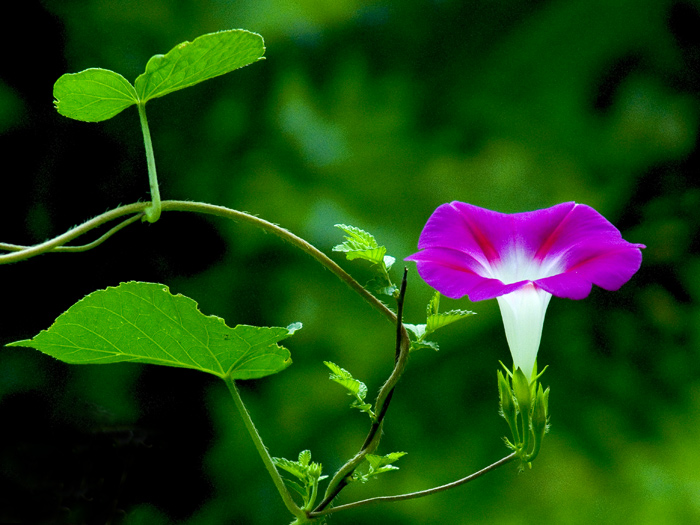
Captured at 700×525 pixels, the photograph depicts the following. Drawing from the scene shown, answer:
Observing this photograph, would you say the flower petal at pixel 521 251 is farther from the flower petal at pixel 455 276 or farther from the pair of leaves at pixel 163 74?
the pair of leaves at pixel 163 74

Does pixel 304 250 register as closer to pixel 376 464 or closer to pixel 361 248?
pixel 361 248

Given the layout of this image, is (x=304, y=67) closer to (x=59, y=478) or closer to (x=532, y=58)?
(x=532, y=58)

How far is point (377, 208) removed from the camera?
3.75 feet

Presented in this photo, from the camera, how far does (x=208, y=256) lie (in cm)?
111

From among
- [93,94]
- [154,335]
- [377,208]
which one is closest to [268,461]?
[154,335]

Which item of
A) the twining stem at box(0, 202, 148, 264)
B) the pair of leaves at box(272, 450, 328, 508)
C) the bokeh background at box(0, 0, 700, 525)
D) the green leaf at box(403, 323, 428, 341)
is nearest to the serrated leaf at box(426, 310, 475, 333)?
the green leaf at box(403, 323, 428, 341)

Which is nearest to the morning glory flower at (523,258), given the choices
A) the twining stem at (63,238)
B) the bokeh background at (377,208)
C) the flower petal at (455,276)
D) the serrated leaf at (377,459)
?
the flower petal at (455,276)

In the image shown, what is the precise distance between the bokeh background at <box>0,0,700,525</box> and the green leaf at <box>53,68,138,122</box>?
0.50 metres

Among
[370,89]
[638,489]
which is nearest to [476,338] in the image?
[638,489]

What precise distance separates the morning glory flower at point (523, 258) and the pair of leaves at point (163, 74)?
0.69 feet

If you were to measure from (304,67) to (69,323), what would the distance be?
731mm

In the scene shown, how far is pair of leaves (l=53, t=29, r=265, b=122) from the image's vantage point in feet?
1.71

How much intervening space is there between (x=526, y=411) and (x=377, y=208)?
0.66 metres

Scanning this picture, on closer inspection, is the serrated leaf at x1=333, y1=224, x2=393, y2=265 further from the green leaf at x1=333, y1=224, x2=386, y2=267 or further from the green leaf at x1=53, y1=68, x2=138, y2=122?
the green leaf at x1=53, y1=68, x2=138, y2=122
